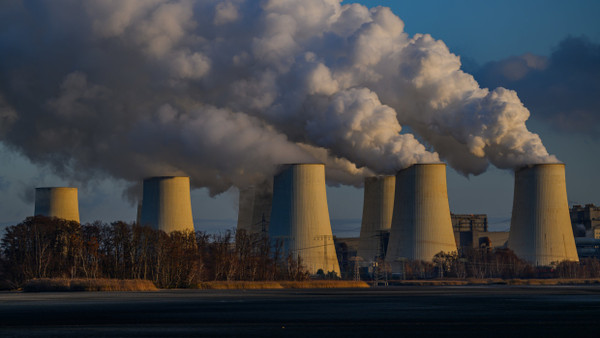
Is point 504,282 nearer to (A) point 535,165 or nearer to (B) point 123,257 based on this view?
(A) point 535,165

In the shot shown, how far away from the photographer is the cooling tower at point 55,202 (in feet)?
171

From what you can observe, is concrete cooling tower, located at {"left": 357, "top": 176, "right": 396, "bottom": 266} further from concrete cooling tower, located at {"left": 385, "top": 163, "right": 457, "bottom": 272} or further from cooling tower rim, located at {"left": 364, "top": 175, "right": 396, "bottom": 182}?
concrete cooling tower, located at {"left": 385, "top": 163, "right": 457, "bottom": 272}

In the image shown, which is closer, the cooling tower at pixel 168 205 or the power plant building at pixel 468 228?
the cooling tower at pixel 168 205

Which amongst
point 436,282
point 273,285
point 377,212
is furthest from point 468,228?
point 273,285

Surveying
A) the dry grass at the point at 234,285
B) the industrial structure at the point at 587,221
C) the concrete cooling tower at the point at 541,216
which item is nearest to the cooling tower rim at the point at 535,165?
the concrete cooling tower at the point at 541,216

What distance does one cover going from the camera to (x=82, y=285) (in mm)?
37500

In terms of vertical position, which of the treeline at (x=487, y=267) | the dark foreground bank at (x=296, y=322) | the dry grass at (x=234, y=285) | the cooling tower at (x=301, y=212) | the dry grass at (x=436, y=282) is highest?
the cooling tower at (x=301, y=212)

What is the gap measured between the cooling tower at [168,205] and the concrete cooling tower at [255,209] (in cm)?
929

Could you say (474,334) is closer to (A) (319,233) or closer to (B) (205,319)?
(B) (205,319)

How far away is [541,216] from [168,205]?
21573 mm

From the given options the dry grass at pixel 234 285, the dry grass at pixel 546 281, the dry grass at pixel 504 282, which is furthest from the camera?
the dry grass at pixel 546 281

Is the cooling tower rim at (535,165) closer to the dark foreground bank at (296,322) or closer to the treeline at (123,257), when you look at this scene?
the treeline at (123,257)

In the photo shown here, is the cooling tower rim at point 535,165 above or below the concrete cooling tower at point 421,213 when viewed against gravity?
above

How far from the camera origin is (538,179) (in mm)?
53312
